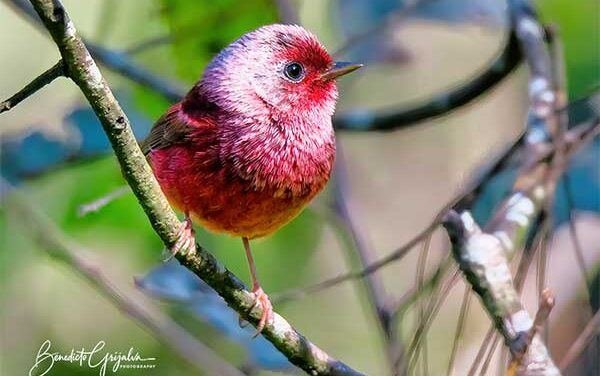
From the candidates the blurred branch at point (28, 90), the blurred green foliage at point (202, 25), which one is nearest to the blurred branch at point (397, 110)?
the blurred green foliage at point (202, 25)

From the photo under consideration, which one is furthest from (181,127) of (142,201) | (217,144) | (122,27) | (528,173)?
(122,27)

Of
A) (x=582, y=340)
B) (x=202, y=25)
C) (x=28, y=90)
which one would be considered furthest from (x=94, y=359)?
(x=28, y=90)

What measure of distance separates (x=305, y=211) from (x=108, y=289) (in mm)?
1181

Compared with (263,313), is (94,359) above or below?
above

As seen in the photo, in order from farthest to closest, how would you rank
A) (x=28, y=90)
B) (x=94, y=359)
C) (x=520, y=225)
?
(x=94, y=359)
(x=520, y=225)
(x=28, y=90)

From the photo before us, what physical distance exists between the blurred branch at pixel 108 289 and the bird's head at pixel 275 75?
0.82m

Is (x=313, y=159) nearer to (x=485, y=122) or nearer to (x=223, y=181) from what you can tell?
(x=223, y=181)

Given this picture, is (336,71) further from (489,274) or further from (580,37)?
(580,37)

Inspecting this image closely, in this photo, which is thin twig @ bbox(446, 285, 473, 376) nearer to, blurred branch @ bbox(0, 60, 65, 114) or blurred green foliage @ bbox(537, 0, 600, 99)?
blurred branch @ bbox(0, 60, 65, 114)

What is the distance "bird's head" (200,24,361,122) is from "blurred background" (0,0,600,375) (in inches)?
32.2

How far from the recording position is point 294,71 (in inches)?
106

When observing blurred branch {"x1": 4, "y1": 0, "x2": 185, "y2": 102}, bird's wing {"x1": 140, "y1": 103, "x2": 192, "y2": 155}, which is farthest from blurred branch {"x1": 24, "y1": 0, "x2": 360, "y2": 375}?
blurred branch {"x1": 4, "y1": 0, "x2": 185, "y2": 102}

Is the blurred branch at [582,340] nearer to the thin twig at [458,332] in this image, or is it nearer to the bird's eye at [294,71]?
the thin twig at [458,332]

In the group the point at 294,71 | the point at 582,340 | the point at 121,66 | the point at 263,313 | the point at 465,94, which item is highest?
the point at 121,66
